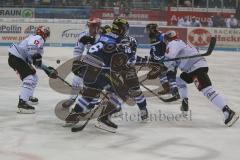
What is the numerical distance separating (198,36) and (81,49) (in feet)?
44.3

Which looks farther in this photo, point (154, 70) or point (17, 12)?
point (17, 12)

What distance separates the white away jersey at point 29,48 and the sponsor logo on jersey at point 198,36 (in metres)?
14.1

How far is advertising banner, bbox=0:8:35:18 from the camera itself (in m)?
22.6

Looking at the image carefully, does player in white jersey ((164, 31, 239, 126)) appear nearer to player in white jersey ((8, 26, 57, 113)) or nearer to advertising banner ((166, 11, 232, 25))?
player in white jersey ((8, 26, 57, 113))

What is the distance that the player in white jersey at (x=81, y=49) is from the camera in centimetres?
829

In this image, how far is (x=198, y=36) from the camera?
2152 cm

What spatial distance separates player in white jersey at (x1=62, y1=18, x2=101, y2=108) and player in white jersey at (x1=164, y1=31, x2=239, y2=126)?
122 centimetres

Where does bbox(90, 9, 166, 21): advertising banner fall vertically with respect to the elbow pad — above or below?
above

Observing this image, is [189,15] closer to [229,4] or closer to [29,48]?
[229,4]

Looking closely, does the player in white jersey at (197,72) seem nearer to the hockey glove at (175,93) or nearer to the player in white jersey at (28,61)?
the hockey glove at (175,93)

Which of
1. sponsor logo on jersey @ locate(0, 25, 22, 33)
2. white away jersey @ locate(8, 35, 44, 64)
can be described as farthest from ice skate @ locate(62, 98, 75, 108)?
sponsor logo on jersey @ locate(0, 25, 22, 33)

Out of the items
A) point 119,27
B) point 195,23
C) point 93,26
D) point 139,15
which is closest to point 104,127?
point 119,27

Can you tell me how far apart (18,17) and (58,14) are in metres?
1.70

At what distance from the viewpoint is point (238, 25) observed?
22641 mm
